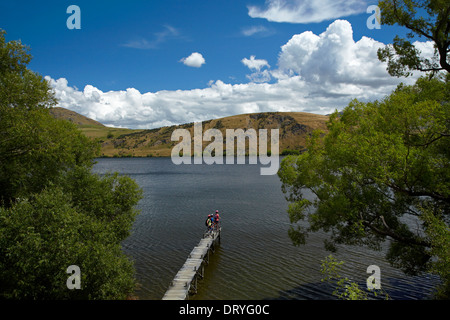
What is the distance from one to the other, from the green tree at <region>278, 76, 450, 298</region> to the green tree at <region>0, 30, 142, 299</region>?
17.8m

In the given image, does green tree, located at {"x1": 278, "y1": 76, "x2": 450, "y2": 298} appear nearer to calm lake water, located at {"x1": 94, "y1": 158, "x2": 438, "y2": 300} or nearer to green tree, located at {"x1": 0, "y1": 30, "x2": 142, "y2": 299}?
calm lake water, located at {"x1": 94, "y1": 158, "x2": 438, "y2": 300}

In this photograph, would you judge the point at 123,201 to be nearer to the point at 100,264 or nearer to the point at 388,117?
the point at 100,264

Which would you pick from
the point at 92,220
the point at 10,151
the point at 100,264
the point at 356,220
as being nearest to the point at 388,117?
the point at 356,220

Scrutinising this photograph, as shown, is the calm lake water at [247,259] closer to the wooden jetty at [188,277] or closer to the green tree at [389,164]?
the wooden jetty at [188,277]

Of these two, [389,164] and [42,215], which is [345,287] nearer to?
[389,164]

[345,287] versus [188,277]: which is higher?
[345,287]

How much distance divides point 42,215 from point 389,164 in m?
23.2

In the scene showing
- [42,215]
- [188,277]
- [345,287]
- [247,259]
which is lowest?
[247,259]

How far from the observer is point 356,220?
819 inches

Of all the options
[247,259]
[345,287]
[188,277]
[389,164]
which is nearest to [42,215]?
[188,277]

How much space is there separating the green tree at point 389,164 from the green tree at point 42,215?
17778mm

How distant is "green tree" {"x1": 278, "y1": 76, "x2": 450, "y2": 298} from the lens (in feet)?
54.4

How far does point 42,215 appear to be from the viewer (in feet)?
61.9

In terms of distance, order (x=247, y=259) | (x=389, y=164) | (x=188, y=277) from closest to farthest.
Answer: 1. (x=389, y=164)
2. (x=188, y=277)
3. (x=247, y=259)
